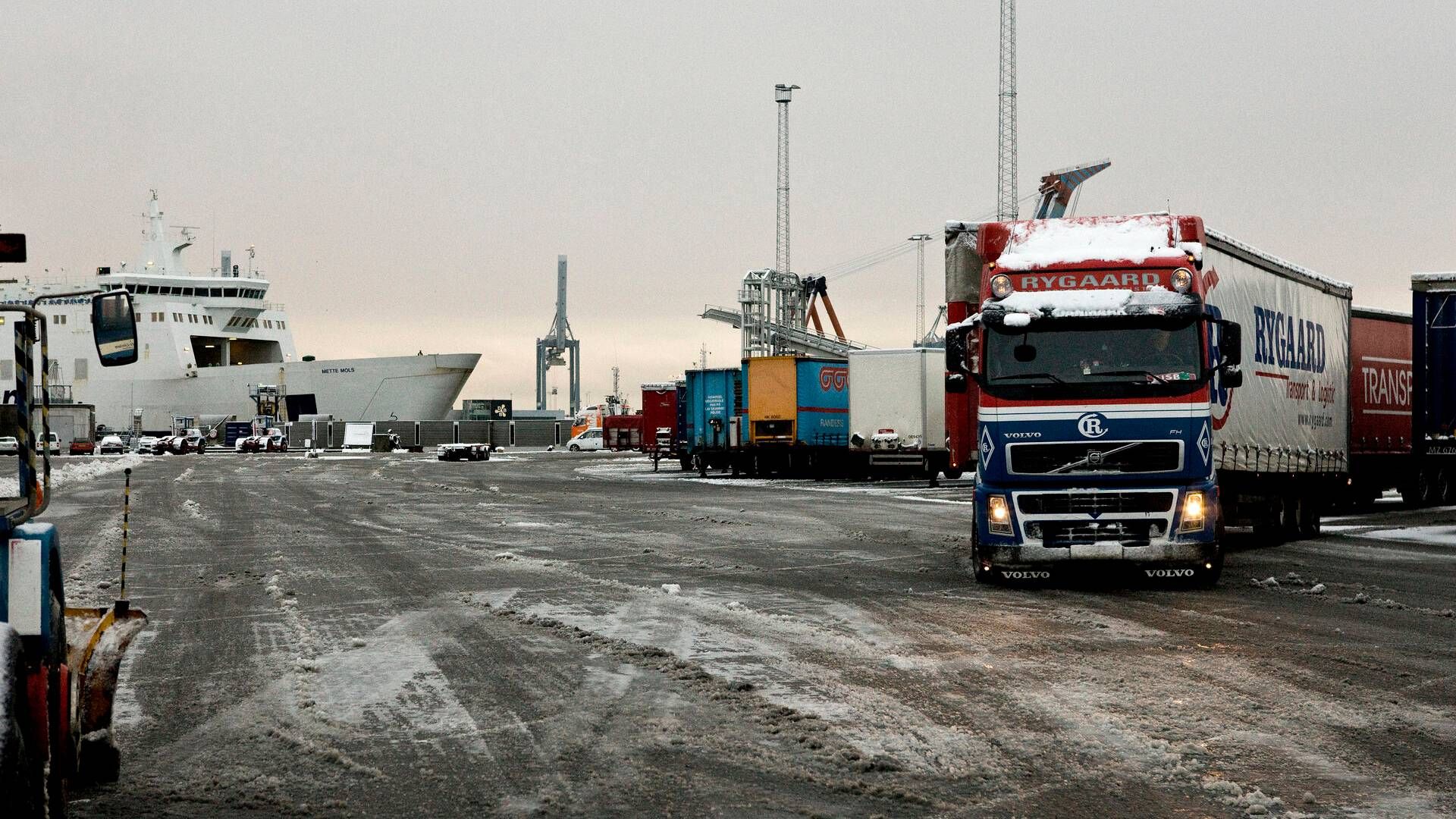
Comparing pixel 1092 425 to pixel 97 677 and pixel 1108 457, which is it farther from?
pixel 97 677

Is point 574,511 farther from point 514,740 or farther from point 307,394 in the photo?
point 307,394

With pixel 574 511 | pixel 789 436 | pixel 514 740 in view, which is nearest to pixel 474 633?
pixel 514 740

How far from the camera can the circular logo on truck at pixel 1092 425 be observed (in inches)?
503

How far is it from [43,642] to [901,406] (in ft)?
116

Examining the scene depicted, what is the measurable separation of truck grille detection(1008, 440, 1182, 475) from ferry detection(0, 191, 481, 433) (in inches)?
2988

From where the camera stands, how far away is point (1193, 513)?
42.2 feet

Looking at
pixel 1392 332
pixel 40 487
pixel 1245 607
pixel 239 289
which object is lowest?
pixel 1245 607

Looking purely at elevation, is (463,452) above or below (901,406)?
below

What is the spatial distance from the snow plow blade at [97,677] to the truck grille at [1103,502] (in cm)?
871

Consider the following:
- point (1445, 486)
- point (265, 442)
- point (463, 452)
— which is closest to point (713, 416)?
point (463, 452)

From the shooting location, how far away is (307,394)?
9038 centimetres

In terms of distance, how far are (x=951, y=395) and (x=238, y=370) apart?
78.4 meters

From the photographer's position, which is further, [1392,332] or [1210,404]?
[1392,332]

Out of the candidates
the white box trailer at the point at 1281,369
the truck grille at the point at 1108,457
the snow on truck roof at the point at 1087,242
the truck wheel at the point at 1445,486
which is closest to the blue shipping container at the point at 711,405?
the truck wheel at the point at 1445,486
